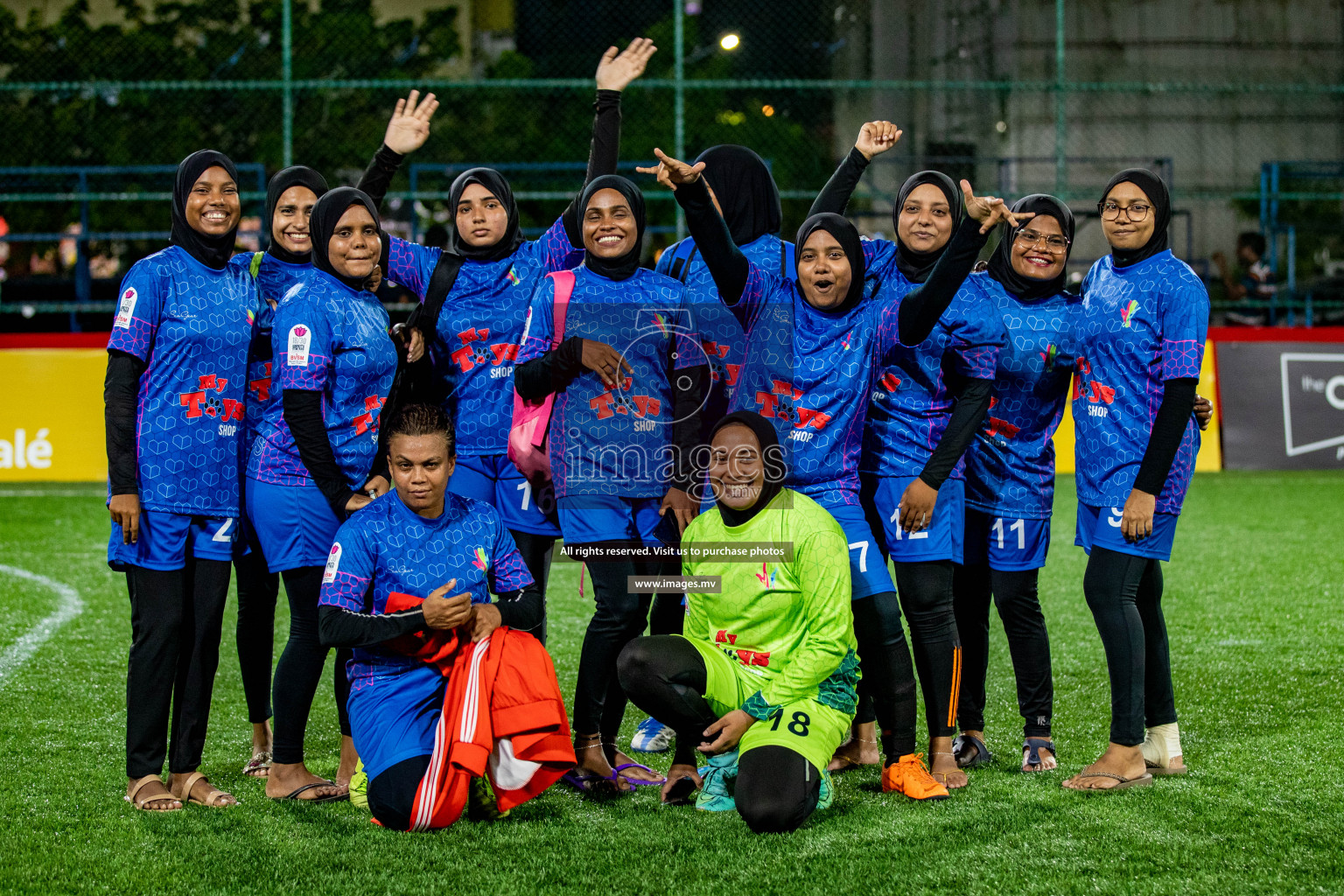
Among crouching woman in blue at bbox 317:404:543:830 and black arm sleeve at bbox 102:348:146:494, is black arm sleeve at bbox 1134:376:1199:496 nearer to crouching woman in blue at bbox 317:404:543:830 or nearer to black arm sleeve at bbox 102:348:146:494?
A: crouching woman in blue at bbox 317:404:543:830

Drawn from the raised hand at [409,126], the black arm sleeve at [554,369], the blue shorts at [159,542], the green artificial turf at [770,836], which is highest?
the raised hand at [409,126]

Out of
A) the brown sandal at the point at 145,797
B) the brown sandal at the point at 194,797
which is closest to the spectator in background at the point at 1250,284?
the brown sandal at the point at 194,797

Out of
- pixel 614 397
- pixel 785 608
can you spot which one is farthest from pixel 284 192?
pixel 785 608

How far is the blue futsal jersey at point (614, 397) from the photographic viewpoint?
405 cm

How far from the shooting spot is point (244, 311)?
13.0ft

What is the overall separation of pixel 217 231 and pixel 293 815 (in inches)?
69.4

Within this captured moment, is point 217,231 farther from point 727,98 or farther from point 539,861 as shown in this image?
point 727,98

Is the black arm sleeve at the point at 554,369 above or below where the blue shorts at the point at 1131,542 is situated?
above

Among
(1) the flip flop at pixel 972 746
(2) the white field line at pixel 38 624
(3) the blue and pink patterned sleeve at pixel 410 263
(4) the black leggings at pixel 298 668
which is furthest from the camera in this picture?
(2) the white field line at pixel 38 624

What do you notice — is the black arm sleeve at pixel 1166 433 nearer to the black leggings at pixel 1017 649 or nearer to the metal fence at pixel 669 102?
the black leggings at pixel 1017 649

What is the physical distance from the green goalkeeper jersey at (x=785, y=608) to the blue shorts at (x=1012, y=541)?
2.36ft

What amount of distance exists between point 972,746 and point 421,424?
214 centimetres

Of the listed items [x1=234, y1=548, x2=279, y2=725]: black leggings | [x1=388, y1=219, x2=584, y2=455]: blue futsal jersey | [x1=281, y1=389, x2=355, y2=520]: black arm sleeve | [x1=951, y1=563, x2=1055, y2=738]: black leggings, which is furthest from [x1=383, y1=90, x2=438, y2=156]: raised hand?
[x1=951, y1=563, x2=1055, y2=738]: black leggings

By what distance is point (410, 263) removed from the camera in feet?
14.7
